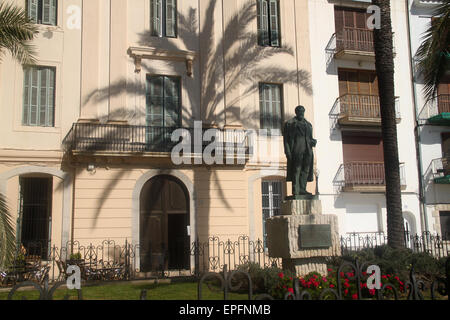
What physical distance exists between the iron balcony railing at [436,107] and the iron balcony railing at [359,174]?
3168 millimetres

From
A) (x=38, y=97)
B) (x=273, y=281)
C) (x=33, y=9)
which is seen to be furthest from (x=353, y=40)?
(x=273, y=281)

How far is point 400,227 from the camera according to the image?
41.1 ft

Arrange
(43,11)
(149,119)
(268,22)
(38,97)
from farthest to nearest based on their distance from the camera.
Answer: (268,22), (149,119), (43,11), (38,97)

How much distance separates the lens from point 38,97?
15.6m

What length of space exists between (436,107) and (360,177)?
4.87m

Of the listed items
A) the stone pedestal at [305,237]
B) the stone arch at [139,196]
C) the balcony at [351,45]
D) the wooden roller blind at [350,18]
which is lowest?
the stone pedestal at [305,237]

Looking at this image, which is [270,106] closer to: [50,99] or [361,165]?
[361,165]

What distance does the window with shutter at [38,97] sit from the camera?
15414 millimetres

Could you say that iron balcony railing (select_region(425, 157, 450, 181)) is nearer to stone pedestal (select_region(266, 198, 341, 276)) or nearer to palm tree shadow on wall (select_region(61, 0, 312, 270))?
palm tree shadow on wall (select_region(61, 0, 312, 270))

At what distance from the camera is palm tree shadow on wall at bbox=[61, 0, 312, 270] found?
16406 millimetres

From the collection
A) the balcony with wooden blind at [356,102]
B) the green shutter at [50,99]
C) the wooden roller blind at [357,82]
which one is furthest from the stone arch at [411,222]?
the green shutter at [50,99]

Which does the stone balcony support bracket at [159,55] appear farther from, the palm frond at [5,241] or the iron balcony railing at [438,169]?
the iron balcony railing at [438,169]
